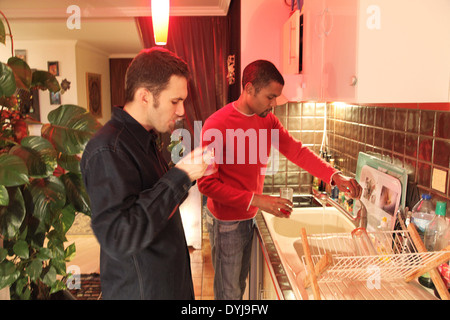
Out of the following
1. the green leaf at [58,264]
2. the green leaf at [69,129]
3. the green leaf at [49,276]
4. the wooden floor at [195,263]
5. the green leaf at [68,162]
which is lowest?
the wooden floor at [195,263]

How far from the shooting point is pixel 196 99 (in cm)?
358

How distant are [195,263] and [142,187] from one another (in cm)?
255

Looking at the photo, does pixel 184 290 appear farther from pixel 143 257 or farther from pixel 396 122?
pixel 396 122

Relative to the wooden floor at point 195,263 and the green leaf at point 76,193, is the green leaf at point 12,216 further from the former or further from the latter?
the wooden floor at point 195,263

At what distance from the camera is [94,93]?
6746 millimetres

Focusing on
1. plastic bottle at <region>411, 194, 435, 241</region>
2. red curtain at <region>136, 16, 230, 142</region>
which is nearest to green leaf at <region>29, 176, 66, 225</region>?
plastic bottle at <region>411, 194, 435, 241</region>

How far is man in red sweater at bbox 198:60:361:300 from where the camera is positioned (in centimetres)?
172

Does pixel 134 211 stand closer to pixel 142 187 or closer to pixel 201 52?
pixel 142 187

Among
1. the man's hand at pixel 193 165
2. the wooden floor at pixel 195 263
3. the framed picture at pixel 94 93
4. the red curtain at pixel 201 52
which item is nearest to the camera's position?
the man's hand at pixel 193 165

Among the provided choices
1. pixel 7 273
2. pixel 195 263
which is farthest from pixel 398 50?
pixel 195 263

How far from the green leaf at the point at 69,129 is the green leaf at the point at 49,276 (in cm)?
70

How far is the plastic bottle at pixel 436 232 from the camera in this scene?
1.13m

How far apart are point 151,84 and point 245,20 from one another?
1492mm

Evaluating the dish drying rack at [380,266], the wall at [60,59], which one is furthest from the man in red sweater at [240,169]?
the wall at [60,59]
